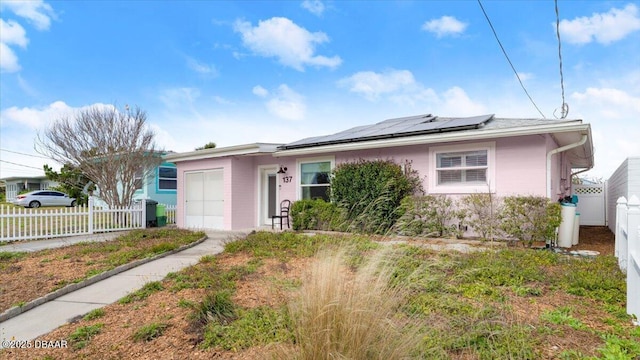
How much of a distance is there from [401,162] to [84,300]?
296 inches

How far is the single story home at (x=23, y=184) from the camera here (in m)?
38.7

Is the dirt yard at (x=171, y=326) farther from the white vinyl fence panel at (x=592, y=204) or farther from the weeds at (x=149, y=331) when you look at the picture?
the white vinyl fence panel at (x=592, y=204)

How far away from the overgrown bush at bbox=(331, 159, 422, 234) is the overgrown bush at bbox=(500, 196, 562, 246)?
2297 mm

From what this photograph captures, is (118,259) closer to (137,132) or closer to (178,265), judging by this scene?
(178,265)

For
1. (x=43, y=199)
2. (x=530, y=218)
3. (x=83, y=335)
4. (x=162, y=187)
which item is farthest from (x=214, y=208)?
(x=43, y=199)

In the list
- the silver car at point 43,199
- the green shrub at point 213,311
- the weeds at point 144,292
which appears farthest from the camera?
the silver car at point 43,199

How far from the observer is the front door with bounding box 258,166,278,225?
12.8 m

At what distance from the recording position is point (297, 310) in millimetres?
2646

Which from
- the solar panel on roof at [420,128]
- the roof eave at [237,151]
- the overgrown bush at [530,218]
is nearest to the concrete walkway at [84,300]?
the roof eave at [237,151]

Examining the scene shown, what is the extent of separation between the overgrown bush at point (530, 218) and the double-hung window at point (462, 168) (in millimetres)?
766

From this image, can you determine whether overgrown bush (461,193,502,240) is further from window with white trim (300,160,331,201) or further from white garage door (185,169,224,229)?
white garage door (185,169,224,229)

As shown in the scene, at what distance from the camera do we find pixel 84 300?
491 cm

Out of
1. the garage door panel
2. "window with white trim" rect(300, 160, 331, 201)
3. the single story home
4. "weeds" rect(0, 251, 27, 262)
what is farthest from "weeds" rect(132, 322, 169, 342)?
the single story home

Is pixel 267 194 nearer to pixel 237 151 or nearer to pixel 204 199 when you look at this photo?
pixel 237 151
